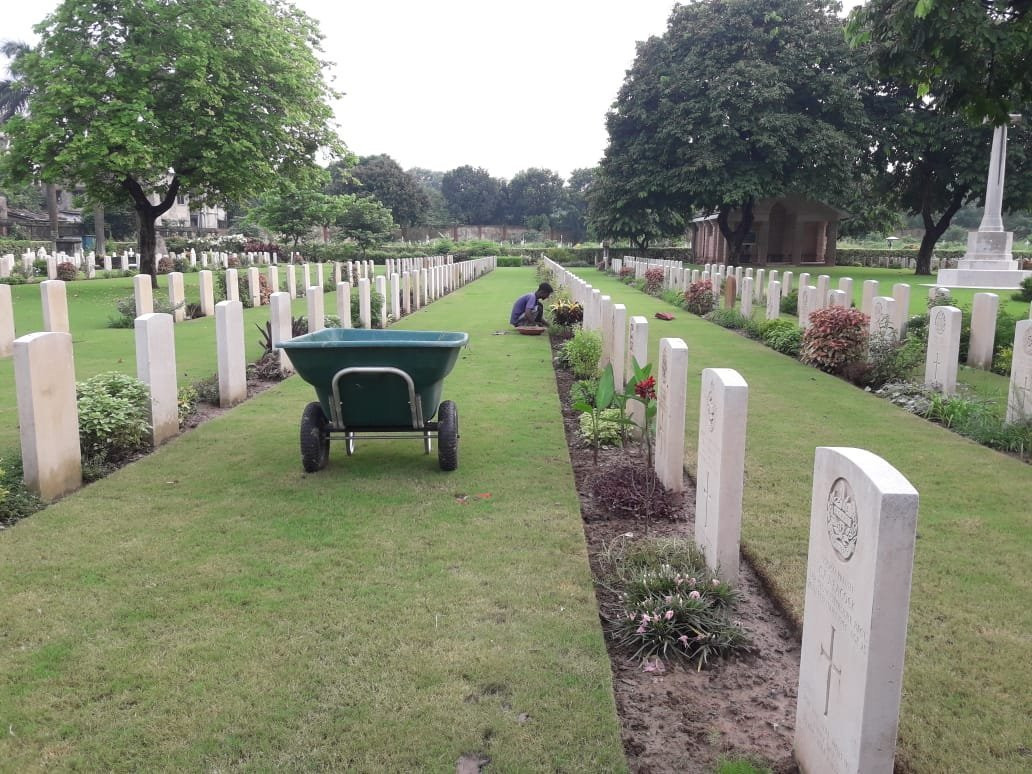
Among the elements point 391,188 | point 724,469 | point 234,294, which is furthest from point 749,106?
point 391,188

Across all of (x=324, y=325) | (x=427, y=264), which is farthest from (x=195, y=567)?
(x=427, y=264)

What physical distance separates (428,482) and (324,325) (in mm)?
6435

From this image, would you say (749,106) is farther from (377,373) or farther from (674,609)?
(674,609)

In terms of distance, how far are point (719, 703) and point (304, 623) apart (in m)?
1.75

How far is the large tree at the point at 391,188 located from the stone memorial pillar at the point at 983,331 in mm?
57148

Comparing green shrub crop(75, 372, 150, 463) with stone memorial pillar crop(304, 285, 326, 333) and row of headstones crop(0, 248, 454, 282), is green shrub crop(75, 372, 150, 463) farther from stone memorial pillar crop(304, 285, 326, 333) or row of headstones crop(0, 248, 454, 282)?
row of headstones crop(0, 248, 454, 282)

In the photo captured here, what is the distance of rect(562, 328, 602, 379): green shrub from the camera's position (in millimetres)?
9609

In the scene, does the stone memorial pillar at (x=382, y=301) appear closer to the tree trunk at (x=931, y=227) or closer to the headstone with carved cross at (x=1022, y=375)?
the headstone with carved cross at (x=1022, y=375)

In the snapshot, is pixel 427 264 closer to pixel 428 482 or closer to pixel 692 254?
pixel 692 254

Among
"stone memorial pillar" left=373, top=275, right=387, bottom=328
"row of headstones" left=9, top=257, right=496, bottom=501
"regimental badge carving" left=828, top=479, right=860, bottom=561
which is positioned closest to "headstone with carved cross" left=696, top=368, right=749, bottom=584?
"regimental badge carving" left=828, top=479, right=860, bottom=561

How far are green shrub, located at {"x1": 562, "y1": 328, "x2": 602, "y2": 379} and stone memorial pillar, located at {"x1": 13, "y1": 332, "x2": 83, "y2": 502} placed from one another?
563cm

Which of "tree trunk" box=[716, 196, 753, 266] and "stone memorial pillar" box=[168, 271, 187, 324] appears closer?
"stone memorial pillar" box=[168, 271, 187, 324]

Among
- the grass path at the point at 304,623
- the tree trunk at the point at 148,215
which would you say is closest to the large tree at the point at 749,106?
the tree trunk at the point at 148,215

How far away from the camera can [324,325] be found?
1152cm
